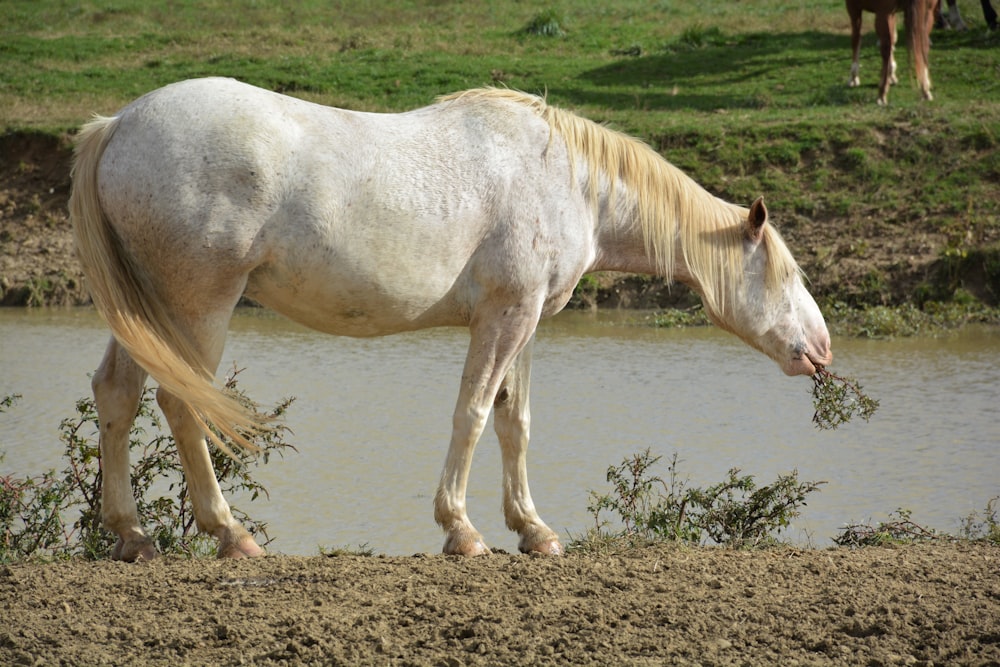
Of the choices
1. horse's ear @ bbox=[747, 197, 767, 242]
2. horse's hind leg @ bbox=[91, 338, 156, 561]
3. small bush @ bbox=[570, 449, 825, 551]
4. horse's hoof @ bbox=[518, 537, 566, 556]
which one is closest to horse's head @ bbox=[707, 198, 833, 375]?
horse's ear @ bbox=[747, 197, 767, 242]

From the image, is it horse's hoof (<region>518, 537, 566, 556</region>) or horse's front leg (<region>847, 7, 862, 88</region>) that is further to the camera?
horse's front leg (<region>847, 7, 862, 88</region>)

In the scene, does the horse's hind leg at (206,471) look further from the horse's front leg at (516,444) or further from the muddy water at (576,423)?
the horse's front leg at (516,444)

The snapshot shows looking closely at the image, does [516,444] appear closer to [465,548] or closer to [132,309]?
[465,548]

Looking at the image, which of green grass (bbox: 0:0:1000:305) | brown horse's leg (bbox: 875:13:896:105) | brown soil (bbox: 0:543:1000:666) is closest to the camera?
brown soil (bbox: 0:543:1000:666)

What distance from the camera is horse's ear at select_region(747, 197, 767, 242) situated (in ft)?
17.1

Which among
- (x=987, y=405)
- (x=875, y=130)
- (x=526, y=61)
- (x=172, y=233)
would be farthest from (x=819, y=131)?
(x=172, y=233)

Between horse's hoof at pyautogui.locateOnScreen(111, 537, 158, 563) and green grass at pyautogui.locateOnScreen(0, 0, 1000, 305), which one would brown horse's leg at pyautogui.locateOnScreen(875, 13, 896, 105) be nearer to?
green grass at pyautogui.locateOnScreen(0, 0, 1000, 305)

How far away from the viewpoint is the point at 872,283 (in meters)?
13.1

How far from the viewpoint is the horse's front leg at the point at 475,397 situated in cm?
481

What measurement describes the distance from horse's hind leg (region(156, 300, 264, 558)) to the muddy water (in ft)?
2.45

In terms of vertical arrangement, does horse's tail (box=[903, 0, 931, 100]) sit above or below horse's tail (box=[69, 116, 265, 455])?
above

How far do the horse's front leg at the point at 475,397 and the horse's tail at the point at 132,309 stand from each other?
0.87 meters

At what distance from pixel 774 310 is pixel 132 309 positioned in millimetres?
2935

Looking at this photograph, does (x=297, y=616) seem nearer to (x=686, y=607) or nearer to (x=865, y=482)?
(x=686, y=607)
